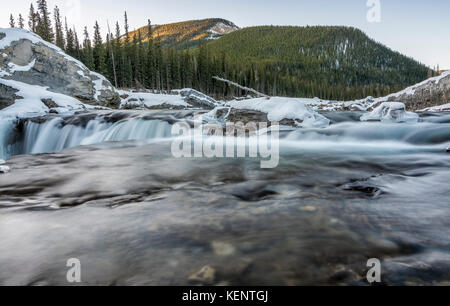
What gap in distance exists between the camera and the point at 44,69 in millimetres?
16844

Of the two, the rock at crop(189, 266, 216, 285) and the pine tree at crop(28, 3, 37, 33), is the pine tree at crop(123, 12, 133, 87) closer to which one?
the pine tree at crop(28, 3, 37, 33)

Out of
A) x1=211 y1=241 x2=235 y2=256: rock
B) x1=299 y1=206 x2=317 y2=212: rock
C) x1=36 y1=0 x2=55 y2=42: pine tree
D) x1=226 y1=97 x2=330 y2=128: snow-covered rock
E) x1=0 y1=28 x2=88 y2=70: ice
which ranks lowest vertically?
x1=299 y1=206 x2=317 y2=212: rock

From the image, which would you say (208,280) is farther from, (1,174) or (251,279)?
(1,174)

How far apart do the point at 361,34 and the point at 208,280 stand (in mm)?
200303

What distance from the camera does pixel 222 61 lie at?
204 feet

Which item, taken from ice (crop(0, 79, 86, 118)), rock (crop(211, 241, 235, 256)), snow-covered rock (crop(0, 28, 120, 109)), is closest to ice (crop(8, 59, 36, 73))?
snow-covered rock (crop(0, 28, 120, 109))

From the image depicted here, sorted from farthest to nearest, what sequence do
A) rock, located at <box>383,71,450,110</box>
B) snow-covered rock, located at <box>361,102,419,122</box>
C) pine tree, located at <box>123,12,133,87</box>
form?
pine tree, located at <box>123,12,133,87</box> → rock, located at <box>383,71,450,110</box> → snow-covered rock, located at <box>361,102,419,122</box>

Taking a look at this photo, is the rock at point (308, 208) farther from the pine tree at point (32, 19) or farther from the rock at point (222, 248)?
the pine tree at point (32, 19)

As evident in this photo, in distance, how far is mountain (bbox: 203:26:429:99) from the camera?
119562 millimetres

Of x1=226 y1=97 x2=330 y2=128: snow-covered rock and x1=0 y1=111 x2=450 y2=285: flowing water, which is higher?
x1=226 y1=97 x2=330 y2=128: snow-covered rock

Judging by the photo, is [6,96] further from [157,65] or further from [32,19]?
[32,19]

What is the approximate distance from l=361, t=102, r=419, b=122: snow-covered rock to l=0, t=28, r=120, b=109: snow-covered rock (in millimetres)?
16797

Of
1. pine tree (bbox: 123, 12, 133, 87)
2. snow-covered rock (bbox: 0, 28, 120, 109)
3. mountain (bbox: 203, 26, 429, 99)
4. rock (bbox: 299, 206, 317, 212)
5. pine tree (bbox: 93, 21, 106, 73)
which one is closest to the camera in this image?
rock (bbox: 299, 206, 317, 212)
